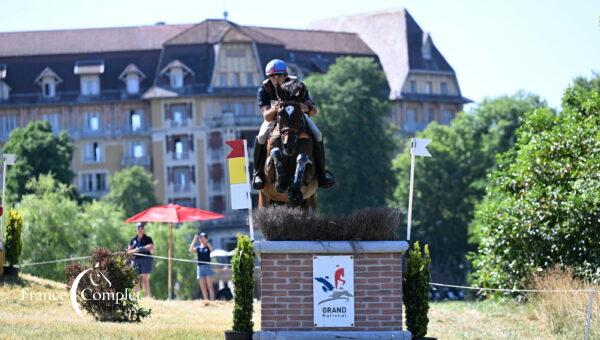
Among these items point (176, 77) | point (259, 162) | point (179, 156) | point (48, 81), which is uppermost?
point (176, 77)

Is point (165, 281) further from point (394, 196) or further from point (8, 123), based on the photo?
point (8, 123)

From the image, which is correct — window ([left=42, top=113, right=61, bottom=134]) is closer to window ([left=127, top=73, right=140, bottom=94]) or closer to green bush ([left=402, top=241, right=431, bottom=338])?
window ([left=127, top=73, right=140, bottom=94])

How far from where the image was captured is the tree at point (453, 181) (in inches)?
4154

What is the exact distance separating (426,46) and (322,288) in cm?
11677

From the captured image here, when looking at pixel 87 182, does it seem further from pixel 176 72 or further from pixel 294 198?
pixel 294 198

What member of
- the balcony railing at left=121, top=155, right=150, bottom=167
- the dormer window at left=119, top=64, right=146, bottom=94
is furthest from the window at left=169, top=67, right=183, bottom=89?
the balcony railing at left=121, top=155, right=150, bottom=167

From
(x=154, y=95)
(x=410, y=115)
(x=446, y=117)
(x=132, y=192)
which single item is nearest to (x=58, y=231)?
(x=132, y=192)

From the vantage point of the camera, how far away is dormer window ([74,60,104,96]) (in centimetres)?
12825

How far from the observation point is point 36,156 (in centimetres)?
10369

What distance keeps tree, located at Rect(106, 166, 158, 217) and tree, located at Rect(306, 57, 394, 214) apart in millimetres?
13191

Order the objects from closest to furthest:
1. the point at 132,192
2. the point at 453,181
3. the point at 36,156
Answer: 1. the point at 36,156
2. the point at 453,181
3. the point at 132,192

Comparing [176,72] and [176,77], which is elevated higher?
[176,72]

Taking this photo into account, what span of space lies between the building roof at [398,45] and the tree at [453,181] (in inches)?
978

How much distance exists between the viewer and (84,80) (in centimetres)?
12938
